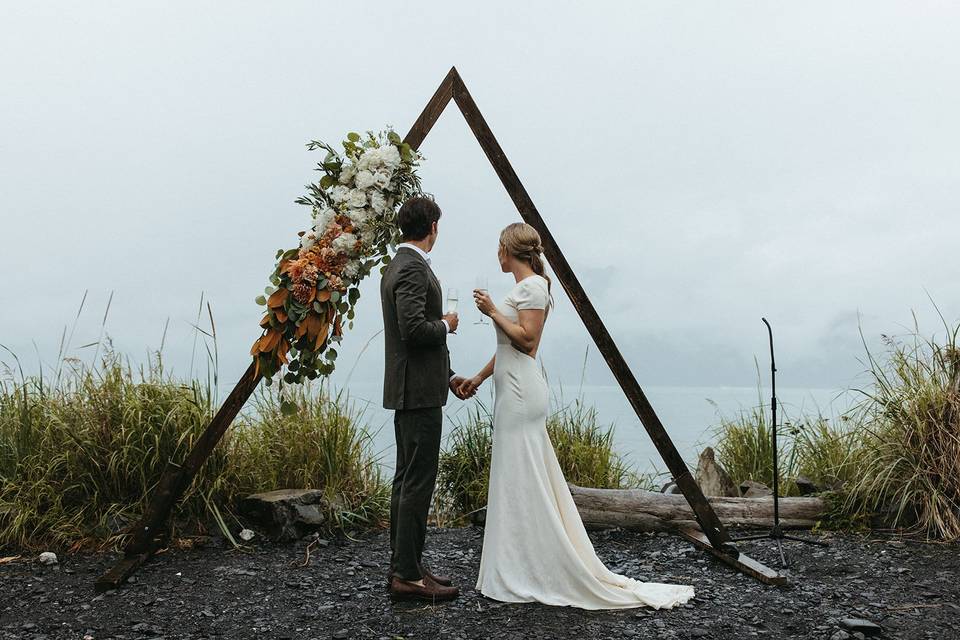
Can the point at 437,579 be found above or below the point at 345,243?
below

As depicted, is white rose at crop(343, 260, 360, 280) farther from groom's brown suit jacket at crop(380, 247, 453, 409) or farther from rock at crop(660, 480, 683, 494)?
rock at crop(660, 480, 683, 494)

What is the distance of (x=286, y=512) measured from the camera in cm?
Result: 614

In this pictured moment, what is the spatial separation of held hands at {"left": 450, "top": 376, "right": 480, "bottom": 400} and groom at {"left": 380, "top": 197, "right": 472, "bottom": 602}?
225 mm

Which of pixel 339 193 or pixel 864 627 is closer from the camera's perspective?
pixel 864 627

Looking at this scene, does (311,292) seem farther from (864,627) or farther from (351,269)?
(864,627)

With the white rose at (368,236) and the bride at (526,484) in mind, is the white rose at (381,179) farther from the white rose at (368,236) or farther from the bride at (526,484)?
the bride at (526,484)

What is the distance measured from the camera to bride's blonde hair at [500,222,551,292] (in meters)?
4.57

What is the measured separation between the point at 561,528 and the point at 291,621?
1659 millimetres

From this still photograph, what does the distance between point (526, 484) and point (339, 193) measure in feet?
6.94

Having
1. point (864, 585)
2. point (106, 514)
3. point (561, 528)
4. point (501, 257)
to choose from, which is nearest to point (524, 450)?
point (561, 528)

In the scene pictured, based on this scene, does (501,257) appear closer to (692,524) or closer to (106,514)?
(692,524)

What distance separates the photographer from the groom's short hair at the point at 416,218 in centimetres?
447

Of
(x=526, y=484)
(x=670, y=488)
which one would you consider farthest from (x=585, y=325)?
(x=670, y=488)

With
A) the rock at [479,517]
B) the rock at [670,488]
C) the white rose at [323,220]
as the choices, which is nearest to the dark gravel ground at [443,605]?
the rock at [479,517]
